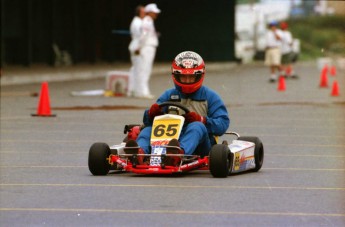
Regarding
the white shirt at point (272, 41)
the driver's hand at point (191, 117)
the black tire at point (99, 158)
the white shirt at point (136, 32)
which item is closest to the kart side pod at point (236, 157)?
the driver's hand at point (191, 117)

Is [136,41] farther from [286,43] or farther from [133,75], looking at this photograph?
[286,43]

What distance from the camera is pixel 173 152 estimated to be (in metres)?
11.6

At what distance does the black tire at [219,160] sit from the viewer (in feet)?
37.6

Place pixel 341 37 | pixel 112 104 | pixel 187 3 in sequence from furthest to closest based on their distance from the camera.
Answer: pixel 187 3, pixel 112 104, pixel 341 37

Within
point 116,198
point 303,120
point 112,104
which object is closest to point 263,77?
point 112,104

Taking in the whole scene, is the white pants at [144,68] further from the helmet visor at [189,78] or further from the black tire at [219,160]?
the black tire at [219,160]

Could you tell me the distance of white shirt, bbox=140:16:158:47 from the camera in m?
27.3

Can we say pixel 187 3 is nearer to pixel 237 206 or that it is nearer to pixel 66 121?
pixel 66 121

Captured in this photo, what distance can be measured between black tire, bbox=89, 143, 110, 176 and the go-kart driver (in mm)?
353

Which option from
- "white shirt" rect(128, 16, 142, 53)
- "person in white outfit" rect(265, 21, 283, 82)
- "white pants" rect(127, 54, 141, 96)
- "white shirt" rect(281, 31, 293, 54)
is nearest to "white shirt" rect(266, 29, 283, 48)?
"person in white outfit" rect(265, 21, 283, 82)

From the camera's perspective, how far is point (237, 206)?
9578mm

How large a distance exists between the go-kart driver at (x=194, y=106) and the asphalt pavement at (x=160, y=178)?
386 millimetres

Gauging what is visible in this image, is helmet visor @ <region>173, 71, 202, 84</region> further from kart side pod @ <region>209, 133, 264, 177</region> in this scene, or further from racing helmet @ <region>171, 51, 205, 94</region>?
kart side pod @ <region>209, 133, 264, 177</region>

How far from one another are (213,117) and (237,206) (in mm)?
2989
